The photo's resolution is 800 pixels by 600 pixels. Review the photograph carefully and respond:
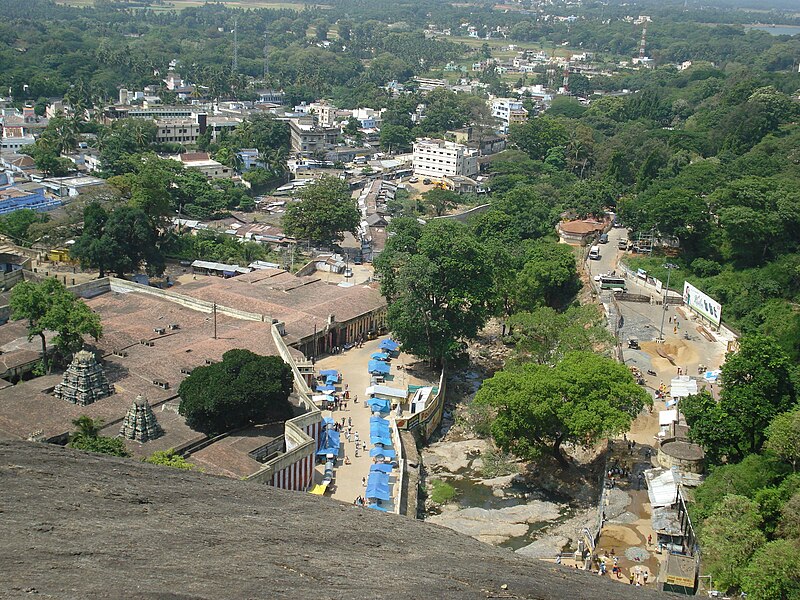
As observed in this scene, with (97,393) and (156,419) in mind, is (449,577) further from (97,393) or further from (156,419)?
(97,393)

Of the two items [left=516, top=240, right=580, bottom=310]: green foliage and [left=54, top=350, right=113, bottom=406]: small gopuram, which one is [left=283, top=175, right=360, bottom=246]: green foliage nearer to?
[left=516, top=240, right=580, bottom=310]: green foliage

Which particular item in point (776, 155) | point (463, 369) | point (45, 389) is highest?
point (776, 155)

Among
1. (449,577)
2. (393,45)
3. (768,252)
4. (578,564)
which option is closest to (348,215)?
(768,252)

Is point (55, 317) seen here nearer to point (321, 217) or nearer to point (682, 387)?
point (682, 387)

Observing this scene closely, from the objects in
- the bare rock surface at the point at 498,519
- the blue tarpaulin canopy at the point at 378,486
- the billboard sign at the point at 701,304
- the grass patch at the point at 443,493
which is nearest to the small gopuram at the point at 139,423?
the blue tarpaulin canopy at the point at 378,486

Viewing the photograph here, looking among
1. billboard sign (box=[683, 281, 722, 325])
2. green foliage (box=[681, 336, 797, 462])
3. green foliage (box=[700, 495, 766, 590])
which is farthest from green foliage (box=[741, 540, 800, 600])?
billboard sign (box=[683, 281, 722, 325])

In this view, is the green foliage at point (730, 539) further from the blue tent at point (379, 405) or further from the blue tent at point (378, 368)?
the blue tent at point (378, 368)
